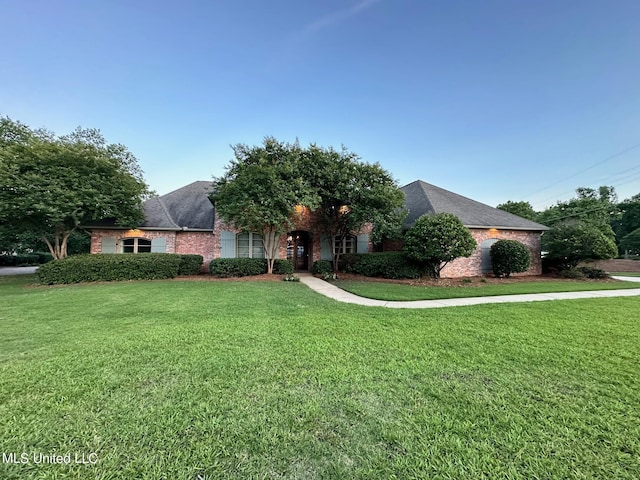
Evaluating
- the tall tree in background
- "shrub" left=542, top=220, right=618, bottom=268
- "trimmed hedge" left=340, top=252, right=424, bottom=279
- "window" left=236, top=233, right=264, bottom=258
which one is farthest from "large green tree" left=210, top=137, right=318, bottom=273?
the tall tree in background

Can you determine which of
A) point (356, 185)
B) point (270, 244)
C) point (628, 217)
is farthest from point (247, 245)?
point (628, 217)

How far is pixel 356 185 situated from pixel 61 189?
12541 millimetres

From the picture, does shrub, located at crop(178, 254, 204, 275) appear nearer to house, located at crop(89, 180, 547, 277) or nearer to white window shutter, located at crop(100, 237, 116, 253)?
house, located at crop(89, 180, 547, 277)

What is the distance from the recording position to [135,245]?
13406 millimetres

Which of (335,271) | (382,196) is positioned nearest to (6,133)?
(335,271)

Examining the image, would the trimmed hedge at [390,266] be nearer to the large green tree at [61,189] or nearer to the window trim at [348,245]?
the window trim at [348,245]

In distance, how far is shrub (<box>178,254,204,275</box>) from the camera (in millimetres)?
12389

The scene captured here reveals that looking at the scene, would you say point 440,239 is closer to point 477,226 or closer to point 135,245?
point 477,226

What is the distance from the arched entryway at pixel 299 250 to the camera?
54.1 feet

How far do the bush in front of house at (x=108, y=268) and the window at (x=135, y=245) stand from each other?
7.03 ft

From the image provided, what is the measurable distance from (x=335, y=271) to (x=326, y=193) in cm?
432

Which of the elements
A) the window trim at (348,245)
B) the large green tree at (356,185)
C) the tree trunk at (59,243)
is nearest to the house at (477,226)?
the large green tree at (356,185)

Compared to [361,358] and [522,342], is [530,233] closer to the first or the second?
[522,342]

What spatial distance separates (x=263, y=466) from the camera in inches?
66.6
